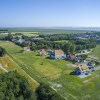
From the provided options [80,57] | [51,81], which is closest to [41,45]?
[80,57]

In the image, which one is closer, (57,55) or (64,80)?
(64,80)

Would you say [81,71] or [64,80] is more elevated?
[81,71]

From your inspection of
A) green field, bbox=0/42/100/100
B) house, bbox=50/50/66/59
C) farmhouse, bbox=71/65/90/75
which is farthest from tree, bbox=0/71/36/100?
house, bbox=50/50/66/59

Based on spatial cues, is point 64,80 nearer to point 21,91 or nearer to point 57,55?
point 21,91

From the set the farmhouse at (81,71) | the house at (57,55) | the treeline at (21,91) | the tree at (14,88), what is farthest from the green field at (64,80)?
the tree at (14,88)

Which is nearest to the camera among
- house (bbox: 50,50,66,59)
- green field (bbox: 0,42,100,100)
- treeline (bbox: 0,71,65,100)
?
treeline (bbox: 0,71,65,100)

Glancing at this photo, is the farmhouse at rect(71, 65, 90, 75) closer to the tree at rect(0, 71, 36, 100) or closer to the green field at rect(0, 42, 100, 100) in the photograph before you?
the green field at rect(0, 42, 100, 100)

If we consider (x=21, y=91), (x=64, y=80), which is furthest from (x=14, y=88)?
(x=64, y=80)

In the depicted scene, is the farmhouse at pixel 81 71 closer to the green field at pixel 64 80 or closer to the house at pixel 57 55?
the green field at pixel 64 80

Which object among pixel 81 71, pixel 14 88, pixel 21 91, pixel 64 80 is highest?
pixel 14 88
